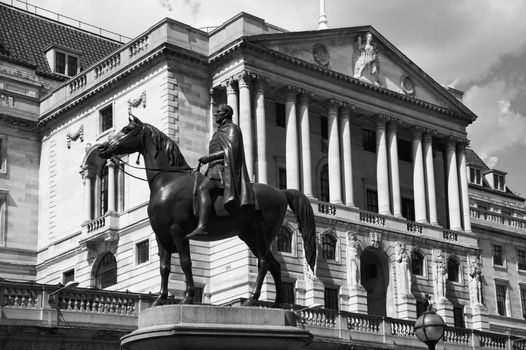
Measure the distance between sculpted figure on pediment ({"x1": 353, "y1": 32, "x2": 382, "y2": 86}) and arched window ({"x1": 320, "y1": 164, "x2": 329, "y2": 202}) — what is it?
6.10m

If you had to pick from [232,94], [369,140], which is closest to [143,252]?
[232,94]

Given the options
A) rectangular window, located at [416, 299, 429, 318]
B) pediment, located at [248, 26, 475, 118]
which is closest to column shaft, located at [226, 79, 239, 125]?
pediment, located at [248, 26, 475, 118]

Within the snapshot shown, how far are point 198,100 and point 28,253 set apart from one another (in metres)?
15.6

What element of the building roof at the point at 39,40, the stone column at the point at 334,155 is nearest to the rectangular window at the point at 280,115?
the stone column at the point at 334,155

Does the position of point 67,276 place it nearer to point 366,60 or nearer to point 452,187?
point 366,60

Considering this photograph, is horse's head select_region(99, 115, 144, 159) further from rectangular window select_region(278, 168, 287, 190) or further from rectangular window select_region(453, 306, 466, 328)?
rectangular window select_region(453, 306, 466, 328)

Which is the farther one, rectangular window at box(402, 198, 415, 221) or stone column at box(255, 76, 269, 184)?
rectangular window at box(402, 198, 415, 221)

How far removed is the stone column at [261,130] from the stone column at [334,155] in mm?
4952

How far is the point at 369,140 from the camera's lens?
68.1 meters

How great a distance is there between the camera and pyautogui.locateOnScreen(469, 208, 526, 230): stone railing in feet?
265

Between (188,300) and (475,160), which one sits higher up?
(475,160)

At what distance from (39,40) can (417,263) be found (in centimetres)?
3162

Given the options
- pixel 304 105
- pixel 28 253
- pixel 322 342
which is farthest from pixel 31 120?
pixel 322 342

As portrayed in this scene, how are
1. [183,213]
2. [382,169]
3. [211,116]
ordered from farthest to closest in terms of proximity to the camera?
1. [382,169]
2. [211,116]
3. [183,213]
